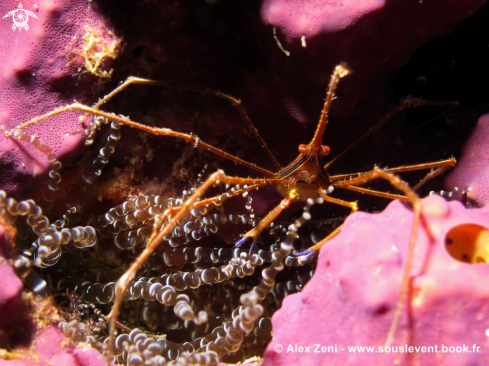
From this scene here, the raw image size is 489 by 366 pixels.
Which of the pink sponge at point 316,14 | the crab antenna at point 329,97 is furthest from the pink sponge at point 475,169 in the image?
the pink sponge at point 316,14

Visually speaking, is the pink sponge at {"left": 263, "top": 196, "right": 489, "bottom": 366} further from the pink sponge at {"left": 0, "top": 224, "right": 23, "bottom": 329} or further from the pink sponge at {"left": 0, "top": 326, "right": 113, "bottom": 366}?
the pink sponge at {"left": 0, "top": 224, "right": 23, "bottom": 329}

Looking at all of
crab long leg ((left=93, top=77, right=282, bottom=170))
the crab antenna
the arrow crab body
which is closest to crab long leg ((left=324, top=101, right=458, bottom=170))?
the arrow crab body

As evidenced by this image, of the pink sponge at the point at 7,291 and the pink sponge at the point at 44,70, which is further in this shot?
the pink sponge at the point at 44,70

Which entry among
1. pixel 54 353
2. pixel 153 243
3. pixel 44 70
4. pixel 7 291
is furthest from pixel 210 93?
pixel 54 353

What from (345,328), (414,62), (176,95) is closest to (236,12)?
(176,95)

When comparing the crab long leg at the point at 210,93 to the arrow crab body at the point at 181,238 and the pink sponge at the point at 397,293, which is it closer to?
the arrow crab body at the point at 181,238

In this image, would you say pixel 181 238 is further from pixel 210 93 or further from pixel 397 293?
pixel 397 293
